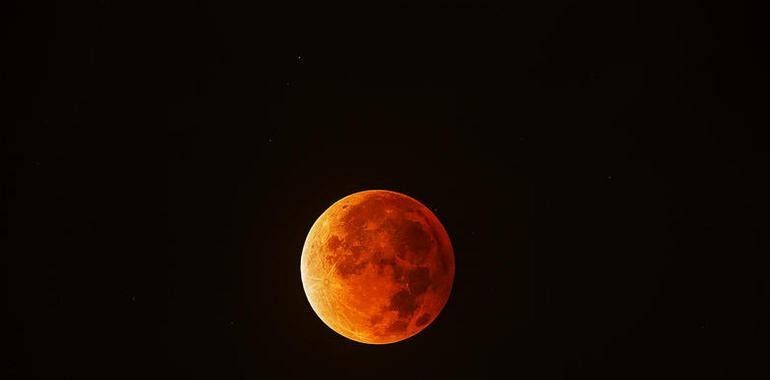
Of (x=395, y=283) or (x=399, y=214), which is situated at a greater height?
(x=399, y=214)

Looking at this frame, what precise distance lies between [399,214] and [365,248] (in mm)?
556

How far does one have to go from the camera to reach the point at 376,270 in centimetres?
520

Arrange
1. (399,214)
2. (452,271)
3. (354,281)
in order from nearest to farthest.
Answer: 1. (354,281)
2. (399,214)
3. (452,271)

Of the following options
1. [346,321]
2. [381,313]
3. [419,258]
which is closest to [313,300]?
[346,321]

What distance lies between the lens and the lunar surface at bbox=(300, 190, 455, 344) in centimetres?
525

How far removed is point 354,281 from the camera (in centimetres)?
523

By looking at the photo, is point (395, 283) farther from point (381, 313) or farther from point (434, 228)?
point (434, 228)

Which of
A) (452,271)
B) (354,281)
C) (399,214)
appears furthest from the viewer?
(452,271)

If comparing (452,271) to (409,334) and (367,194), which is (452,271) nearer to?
(409,334)

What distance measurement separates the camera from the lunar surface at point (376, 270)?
5.25 metres

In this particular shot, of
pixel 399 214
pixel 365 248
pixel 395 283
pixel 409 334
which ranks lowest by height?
pixel 409 334

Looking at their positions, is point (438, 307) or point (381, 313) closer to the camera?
point (381, 313)

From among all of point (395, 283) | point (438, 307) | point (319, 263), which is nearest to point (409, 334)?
point (438, 307)

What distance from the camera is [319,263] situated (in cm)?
550
